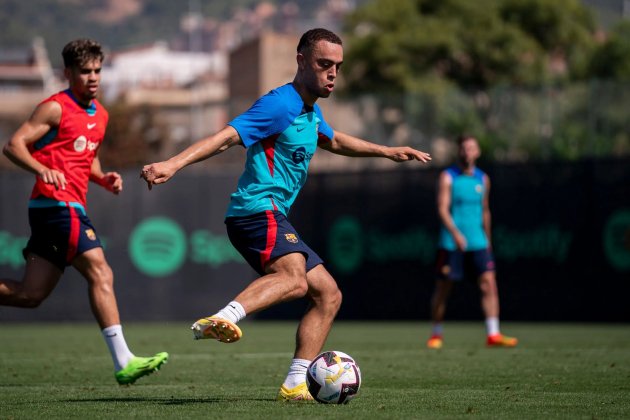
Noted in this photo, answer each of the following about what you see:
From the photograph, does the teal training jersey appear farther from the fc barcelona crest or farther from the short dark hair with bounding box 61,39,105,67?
the fc barcelona crest

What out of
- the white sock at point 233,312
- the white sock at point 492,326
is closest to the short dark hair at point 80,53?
the white sock at point 233,312

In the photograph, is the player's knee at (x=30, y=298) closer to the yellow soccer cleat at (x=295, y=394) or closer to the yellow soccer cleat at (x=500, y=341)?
the yellow soccer cleat at (x=295, y=394)

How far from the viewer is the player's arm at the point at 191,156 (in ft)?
22.9

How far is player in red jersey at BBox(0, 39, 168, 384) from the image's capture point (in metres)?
8.84

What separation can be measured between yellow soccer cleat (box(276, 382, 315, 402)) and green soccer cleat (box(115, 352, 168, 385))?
1.12m


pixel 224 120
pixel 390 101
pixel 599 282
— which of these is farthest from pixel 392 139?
pixel 224 120

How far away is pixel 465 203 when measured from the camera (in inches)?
564

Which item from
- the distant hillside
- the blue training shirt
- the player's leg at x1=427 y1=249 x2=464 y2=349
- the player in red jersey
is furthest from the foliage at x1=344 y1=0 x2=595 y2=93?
the distant hillside

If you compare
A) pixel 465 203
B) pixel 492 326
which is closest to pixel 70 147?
pixel 492 326

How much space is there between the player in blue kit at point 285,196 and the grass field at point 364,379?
60 cm

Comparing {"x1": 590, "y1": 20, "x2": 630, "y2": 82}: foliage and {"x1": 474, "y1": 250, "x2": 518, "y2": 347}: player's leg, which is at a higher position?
{"x1": 590, "y1": 20, "x2": 630, "y2": 82}: foliage

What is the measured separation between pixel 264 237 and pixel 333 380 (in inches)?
38.5

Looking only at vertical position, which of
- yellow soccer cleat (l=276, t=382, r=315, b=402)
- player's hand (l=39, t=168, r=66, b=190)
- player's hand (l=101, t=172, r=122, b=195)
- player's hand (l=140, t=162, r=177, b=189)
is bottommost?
yellow soccer cleat (l=276, t=382, r=315, b=402)

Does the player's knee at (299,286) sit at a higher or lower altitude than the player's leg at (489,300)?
higher
